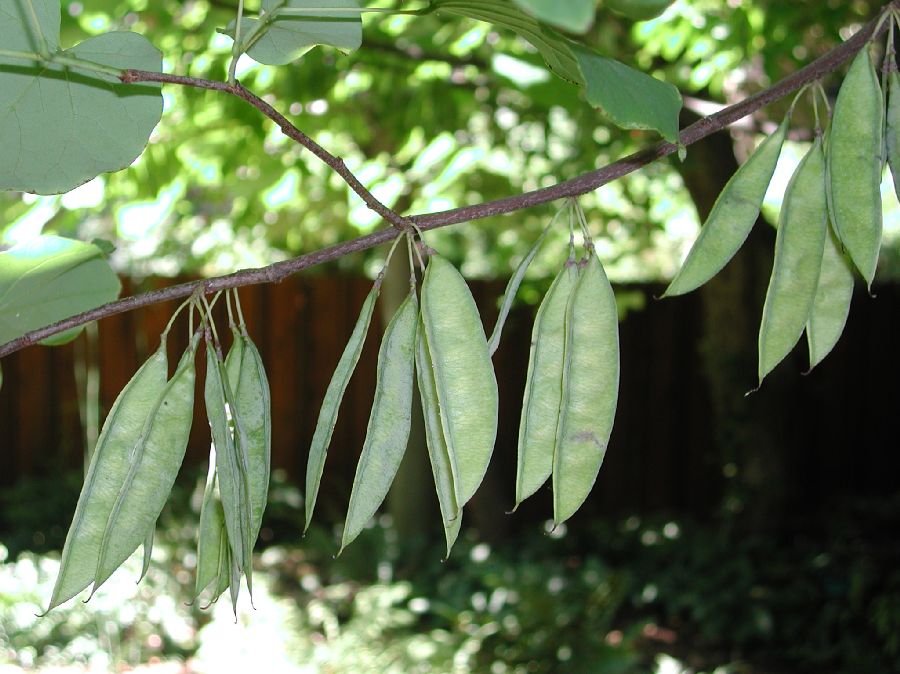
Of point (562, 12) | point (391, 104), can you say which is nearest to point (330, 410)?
point (562, 12)

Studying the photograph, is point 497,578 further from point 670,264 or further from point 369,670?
point 670,264

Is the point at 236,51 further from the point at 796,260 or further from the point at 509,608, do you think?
the point at 509,608

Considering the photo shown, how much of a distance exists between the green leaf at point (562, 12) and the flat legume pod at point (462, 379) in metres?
0.27

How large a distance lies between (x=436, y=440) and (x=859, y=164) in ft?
→ 1.17

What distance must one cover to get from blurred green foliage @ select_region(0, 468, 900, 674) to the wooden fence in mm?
1167

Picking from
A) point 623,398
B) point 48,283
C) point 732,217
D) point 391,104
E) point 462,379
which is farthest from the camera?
point 623,398

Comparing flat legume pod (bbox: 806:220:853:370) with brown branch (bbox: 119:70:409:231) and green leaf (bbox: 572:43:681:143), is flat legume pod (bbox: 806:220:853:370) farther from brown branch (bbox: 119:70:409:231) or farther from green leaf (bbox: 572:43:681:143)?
brown branch (bbox: 119:70:409:231)

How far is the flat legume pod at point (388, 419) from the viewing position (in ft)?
2.23

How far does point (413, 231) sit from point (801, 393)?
6074 mm

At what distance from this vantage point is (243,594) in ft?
13.0

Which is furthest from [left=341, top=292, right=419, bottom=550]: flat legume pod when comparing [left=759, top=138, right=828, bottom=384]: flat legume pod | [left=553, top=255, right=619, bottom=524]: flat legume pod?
[left=759, top=138, right=828, bottom=384]: flat legume pod

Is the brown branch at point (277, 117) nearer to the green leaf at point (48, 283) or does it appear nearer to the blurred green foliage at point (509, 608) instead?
the green leaf at point (48, 283)

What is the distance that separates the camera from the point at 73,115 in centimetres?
83

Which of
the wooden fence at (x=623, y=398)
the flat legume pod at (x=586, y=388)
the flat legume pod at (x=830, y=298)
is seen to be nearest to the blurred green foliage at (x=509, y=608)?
the wooden fence at (x=623, y=398)
